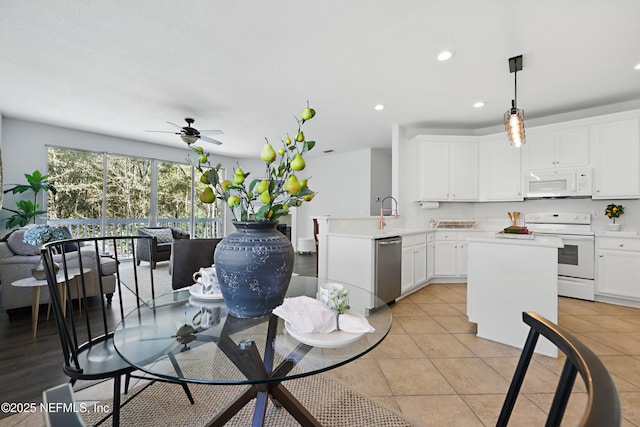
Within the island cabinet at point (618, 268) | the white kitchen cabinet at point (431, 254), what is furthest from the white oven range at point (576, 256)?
the white kitchen cabinet at point (431, 254)

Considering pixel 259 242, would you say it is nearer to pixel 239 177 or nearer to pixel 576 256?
pixel 239 177

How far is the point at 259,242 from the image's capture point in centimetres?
115

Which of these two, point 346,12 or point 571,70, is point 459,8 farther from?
point 571,70

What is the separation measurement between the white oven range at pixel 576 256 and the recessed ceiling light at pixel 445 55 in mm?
2637

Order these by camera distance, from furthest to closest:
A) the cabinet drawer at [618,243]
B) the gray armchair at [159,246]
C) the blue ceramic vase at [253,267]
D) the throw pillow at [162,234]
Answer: the throw pillow at [162,234] → the gray armchair at [159,246] → the cabinet drawer at [618,243] → the blue ceramic vase at [253,267]

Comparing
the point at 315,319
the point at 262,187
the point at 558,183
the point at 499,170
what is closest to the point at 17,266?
the point at 262,187

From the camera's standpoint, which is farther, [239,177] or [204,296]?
[204,296]

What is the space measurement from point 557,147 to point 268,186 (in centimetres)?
450

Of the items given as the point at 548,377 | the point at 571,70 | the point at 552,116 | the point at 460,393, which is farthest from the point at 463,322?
the point at 552,116

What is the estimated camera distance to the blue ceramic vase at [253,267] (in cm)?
112

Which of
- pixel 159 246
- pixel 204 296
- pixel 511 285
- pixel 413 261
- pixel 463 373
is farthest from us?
pixel 159 246

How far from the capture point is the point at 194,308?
136cm

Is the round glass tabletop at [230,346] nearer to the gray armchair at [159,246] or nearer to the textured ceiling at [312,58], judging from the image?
the textured ceiling at [312,58]

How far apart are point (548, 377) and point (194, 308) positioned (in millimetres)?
2319
